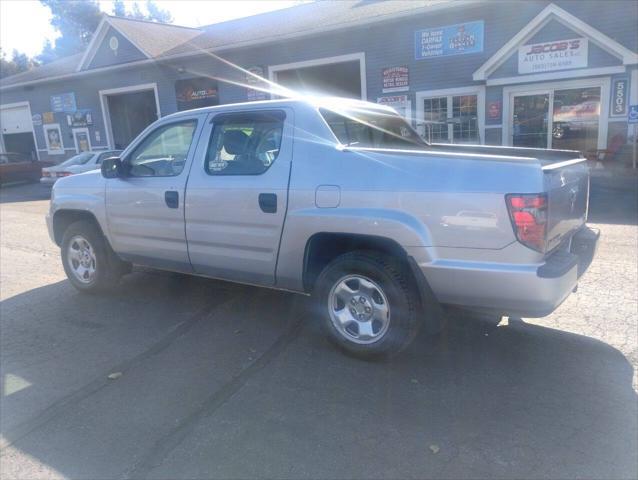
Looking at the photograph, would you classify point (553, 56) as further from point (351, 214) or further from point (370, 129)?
point (351, 214)

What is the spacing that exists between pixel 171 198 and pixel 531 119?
12.6 meters

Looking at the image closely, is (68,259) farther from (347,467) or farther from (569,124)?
(569,124)

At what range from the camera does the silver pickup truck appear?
3.25 metres

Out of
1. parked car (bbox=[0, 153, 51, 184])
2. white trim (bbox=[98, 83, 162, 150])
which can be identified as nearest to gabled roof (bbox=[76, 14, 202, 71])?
white trim (bbox=[98, 83, 162, 150])

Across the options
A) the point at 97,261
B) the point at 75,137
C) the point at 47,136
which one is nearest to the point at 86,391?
the point at 97,261

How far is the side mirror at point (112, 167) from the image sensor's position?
16.5 feet

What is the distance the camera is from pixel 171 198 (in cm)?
464

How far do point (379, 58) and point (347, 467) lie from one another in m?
15.5

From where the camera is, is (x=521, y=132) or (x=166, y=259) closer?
(x=166, y=259)

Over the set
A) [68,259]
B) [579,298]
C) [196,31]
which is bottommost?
[579,298]

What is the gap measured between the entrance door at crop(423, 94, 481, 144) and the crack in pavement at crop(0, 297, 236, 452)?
1193 cm

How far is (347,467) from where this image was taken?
2.71 meters

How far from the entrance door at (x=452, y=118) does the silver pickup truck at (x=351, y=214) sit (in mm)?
10915

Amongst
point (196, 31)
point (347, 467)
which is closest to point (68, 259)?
point (347, 467)
